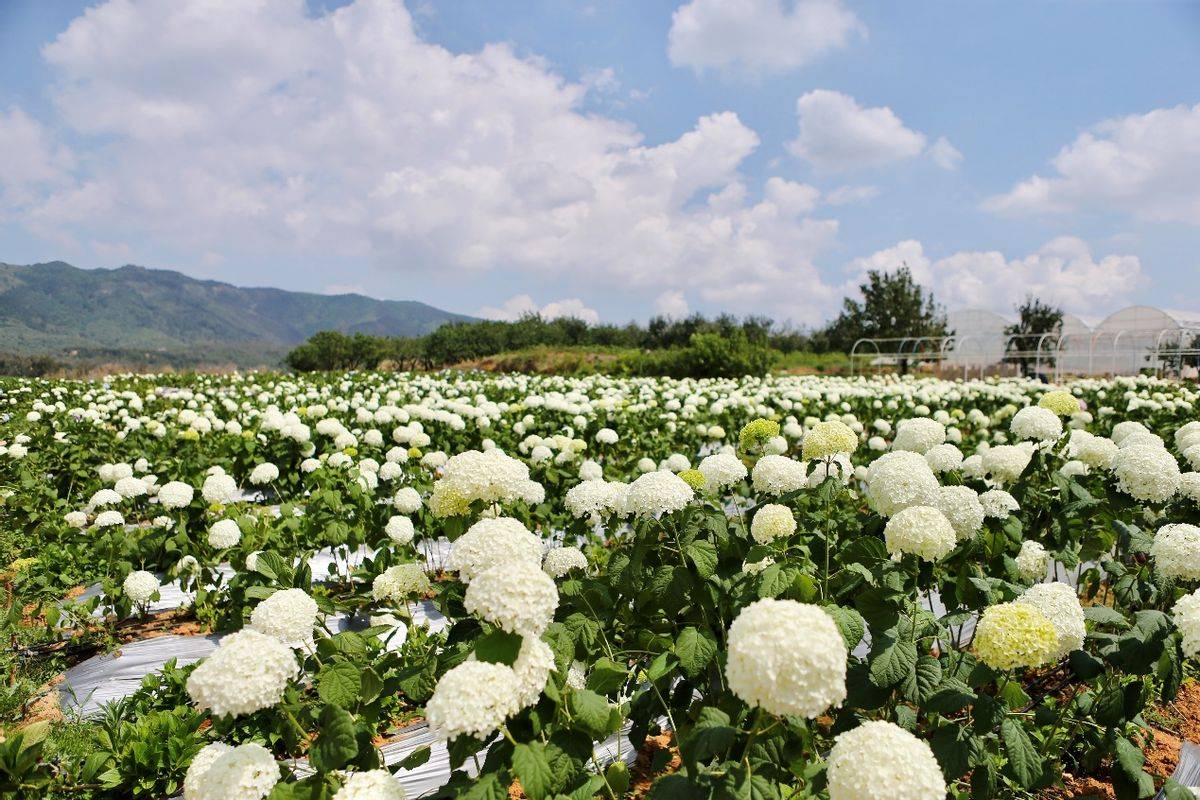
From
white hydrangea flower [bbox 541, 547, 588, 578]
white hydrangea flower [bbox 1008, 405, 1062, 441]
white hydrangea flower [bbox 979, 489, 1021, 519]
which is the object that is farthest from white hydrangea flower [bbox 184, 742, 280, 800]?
white hydrangea flower [bbox 1008, 405, 1062, 441]

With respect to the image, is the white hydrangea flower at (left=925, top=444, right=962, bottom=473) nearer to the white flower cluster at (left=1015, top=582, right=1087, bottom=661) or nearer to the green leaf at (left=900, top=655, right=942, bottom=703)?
the white flower cluster at (left=1015, top=582, right=1087, bottom=661)

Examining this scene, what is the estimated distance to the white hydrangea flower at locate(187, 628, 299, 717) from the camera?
60.1 inches

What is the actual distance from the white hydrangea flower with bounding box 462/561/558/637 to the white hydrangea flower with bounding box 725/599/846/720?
1.47ft

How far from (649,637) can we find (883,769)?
0.92 metres

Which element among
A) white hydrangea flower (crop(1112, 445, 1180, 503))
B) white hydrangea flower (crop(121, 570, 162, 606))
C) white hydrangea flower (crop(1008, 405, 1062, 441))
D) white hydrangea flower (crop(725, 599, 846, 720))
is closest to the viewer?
white hydrangea flower (crop(725, 599, 846, 720))

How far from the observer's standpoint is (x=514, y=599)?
58.0 inches

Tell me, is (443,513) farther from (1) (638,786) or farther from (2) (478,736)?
(1) (638,786)

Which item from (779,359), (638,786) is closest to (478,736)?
(638,786)

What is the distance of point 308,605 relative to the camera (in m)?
1.95

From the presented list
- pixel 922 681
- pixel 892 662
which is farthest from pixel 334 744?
pixel 922 681

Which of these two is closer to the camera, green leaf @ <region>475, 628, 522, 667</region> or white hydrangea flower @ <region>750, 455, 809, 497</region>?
green leaf @ <region>475, 628, 522, 667</region>

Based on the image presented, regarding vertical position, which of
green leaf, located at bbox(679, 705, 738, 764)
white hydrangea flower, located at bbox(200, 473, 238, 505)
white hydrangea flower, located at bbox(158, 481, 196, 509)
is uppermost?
green leaf, located at bbox(679, 705, 738, 764)

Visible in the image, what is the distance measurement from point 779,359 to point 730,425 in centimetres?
2656

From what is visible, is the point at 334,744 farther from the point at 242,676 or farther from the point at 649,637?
the point at 649,637
